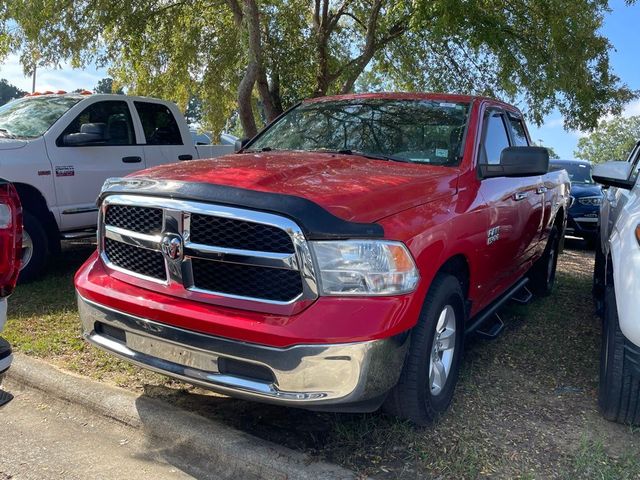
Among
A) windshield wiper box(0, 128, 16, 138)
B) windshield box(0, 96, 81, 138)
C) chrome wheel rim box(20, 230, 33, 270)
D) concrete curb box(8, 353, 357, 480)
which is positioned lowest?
concrete curb box(8, 353, 357, 480)

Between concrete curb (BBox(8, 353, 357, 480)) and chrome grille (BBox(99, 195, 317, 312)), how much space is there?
0.77 m

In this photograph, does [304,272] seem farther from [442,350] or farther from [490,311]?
[490,311]

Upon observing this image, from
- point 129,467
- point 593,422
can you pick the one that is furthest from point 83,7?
point 593,422

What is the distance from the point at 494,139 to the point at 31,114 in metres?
4.96

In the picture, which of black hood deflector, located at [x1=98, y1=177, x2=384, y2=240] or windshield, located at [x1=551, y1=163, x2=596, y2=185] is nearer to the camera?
black hood deflector, located at [x1=98, y1=177, x2=384, y2=240]

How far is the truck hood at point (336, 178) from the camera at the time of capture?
9.09ft

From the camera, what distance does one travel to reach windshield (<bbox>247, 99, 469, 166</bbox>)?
12.8 ft

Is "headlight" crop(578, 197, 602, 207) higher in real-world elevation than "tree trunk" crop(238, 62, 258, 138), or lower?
lower

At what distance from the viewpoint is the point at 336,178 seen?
313 centimetres

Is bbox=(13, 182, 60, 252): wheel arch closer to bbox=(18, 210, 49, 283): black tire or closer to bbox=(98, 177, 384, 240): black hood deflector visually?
bbox=(18, 210, 49, 283): black tire

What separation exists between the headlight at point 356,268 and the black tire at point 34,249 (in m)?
4.23

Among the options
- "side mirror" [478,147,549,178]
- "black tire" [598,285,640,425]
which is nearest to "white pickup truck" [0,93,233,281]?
"side mirror" [478,147,549,178]

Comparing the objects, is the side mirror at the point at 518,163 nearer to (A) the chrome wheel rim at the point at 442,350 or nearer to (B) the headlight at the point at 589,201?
(A) the chrome wheel rim at the point at 442,350

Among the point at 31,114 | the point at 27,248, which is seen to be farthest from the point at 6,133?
the point at 27,248
